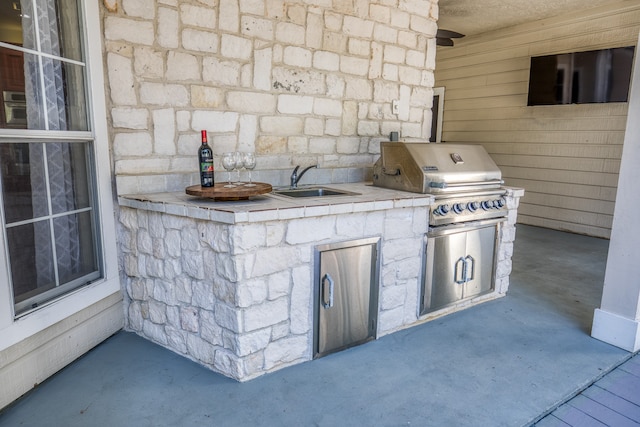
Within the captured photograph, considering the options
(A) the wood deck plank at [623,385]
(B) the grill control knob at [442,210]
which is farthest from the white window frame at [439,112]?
(A) the wood deck plank at [623,385]

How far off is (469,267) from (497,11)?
381cm

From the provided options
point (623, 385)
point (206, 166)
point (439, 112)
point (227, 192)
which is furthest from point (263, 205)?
point (439, 112)

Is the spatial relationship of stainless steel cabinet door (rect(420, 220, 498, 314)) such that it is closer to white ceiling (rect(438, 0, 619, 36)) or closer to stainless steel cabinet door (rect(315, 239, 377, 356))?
stainless steel cabinet door (rect(315, 239, 377, 356))

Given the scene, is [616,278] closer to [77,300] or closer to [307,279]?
[307,279]

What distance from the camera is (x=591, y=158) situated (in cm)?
519

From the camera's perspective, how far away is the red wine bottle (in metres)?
2.36

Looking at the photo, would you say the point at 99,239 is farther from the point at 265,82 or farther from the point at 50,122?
the point at 265,82

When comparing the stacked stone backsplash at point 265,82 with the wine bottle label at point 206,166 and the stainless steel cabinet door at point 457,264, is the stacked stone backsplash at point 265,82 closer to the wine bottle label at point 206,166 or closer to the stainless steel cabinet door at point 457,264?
the wine bottle label at point 206,166

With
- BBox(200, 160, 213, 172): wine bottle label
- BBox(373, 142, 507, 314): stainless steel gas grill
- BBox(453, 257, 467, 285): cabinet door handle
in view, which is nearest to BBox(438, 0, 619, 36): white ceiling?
BBox(373, 142, 507, 314): stainless steel gas grill

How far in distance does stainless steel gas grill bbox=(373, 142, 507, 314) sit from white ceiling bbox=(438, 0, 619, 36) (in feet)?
8.86

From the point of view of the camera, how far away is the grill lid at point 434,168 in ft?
9.29

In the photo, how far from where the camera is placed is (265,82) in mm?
2959

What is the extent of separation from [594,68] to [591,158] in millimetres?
1072

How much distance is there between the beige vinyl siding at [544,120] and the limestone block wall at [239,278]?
3.77 metres
